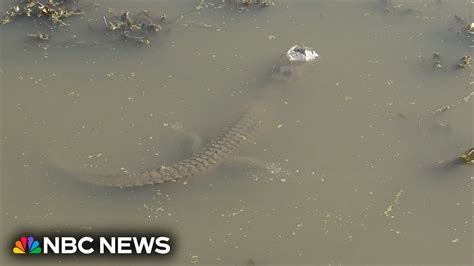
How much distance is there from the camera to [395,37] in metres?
8.07

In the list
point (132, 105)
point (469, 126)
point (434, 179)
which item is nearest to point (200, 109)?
point (132, 105)

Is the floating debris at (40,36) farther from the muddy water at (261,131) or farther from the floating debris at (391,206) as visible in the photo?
the floating debris at (391,206)

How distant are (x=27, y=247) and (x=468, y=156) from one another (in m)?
5.12

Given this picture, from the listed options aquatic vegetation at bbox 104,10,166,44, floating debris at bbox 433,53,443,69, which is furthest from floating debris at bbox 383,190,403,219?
aquatic vegetation at bbox 104,10,166,44

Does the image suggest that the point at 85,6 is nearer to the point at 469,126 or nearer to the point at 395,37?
the point at 395,37

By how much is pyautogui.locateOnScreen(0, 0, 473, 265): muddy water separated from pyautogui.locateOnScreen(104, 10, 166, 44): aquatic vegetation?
0.15 m

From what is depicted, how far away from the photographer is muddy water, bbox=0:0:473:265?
572 centimetres

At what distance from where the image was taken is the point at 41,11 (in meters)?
7.61

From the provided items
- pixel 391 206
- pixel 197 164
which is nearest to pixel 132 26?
pixel 197 164

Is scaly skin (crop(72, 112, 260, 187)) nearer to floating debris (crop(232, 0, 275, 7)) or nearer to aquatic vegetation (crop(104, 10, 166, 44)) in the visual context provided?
aquatic vegetation (crop(104, 10, 166, 44))

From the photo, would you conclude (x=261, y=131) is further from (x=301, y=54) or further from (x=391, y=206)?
(x=391, y=206)

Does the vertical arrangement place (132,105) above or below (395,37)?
below

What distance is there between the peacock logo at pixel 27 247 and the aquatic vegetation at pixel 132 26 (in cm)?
338

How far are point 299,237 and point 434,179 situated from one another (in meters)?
1.90
